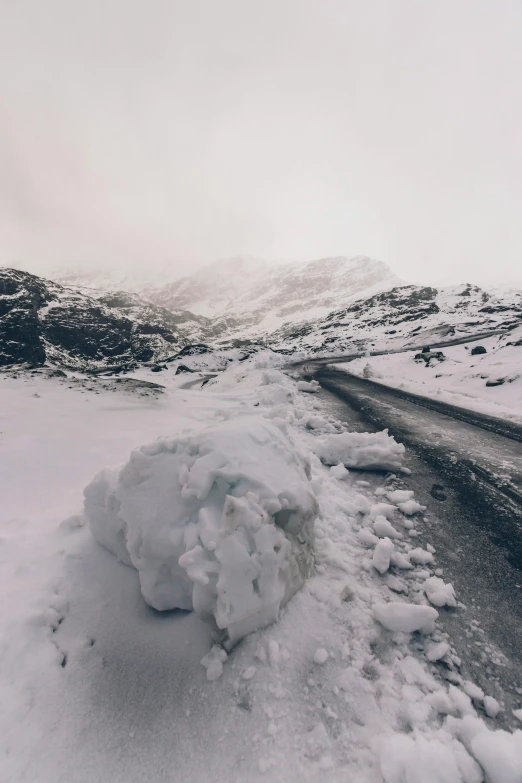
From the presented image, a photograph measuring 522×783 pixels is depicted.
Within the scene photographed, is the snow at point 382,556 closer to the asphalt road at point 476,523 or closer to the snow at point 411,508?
the asphalt road at point 476,523

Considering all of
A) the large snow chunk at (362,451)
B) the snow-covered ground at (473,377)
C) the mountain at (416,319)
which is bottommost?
the large snow chunk at (362,451)

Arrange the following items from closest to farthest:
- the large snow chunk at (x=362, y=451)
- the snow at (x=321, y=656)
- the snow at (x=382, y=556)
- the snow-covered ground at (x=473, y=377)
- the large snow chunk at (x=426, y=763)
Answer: the large snow chunk at (x=426, y=763) → the snow at (x=321, y=656) → the snow at (x=382, y=556) → the large snow chunk at (x=362, y=451) → the snow-covered ground at (x=473, y=377)

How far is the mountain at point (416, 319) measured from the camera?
5131 centimetres

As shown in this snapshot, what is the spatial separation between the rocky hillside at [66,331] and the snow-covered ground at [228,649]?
3842 inches

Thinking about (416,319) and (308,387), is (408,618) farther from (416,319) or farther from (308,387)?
(416,319)

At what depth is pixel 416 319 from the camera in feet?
245

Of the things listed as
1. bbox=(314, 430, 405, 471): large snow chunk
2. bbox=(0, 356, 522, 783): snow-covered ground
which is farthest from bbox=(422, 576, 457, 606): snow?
bbox=(314, 430, 405, 471): large snow chunk

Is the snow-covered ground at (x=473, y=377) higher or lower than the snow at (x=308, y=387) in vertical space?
higher

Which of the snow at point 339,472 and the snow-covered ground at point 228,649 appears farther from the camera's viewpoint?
the snow at point 339,472

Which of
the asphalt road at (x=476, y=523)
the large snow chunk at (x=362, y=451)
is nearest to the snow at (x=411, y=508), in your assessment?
the asphalt road at (x=476, y=523)

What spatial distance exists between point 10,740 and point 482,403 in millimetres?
14260

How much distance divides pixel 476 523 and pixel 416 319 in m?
79.6

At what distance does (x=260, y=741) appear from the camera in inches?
88.7

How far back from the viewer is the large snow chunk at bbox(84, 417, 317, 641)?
289cm
